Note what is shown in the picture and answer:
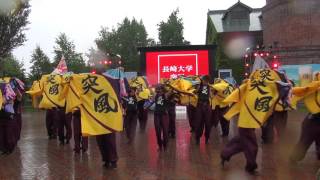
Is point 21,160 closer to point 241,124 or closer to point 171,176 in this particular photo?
point 171,176

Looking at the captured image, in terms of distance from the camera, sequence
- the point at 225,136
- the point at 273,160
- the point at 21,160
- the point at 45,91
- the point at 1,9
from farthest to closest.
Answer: the point at 1,9 < the point at 225,136 < the point at 45,91 < the point at 21,160 < the point at 273,160

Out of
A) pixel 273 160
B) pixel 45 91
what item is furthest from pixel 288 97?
pixel 45 91

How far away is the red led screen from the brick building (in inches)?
453

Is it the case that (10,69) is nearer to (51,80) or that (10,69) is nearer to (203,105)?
(51,80)

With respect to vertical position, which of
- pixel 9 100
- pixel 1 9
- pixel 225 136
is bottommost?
pixel 225 136

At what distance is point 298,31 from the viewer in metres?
41.9

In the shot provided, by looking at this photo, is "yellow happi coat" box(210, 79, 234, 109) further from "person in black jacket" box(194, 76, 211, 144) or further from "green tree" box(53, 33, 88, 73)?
"green tree" box(53, 33, 88, 73)

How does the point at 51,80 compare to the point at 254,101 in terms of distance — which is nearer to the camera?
the point at 254,101

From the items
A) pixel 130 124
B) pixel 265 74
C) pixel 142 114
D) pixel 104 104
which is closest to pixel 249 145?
pixel 265 74

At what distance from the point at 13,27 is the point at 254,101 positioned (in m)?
27.7

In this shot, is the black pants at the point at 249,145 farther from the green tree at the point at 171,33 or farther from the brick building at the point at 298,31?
the green tree at the point at 171,33

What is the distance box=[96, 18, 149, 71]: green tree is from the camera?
3324 inches

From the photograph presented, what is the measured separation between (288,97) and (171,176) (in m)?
2.43

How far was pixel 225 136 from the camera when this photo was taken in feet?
54.5
